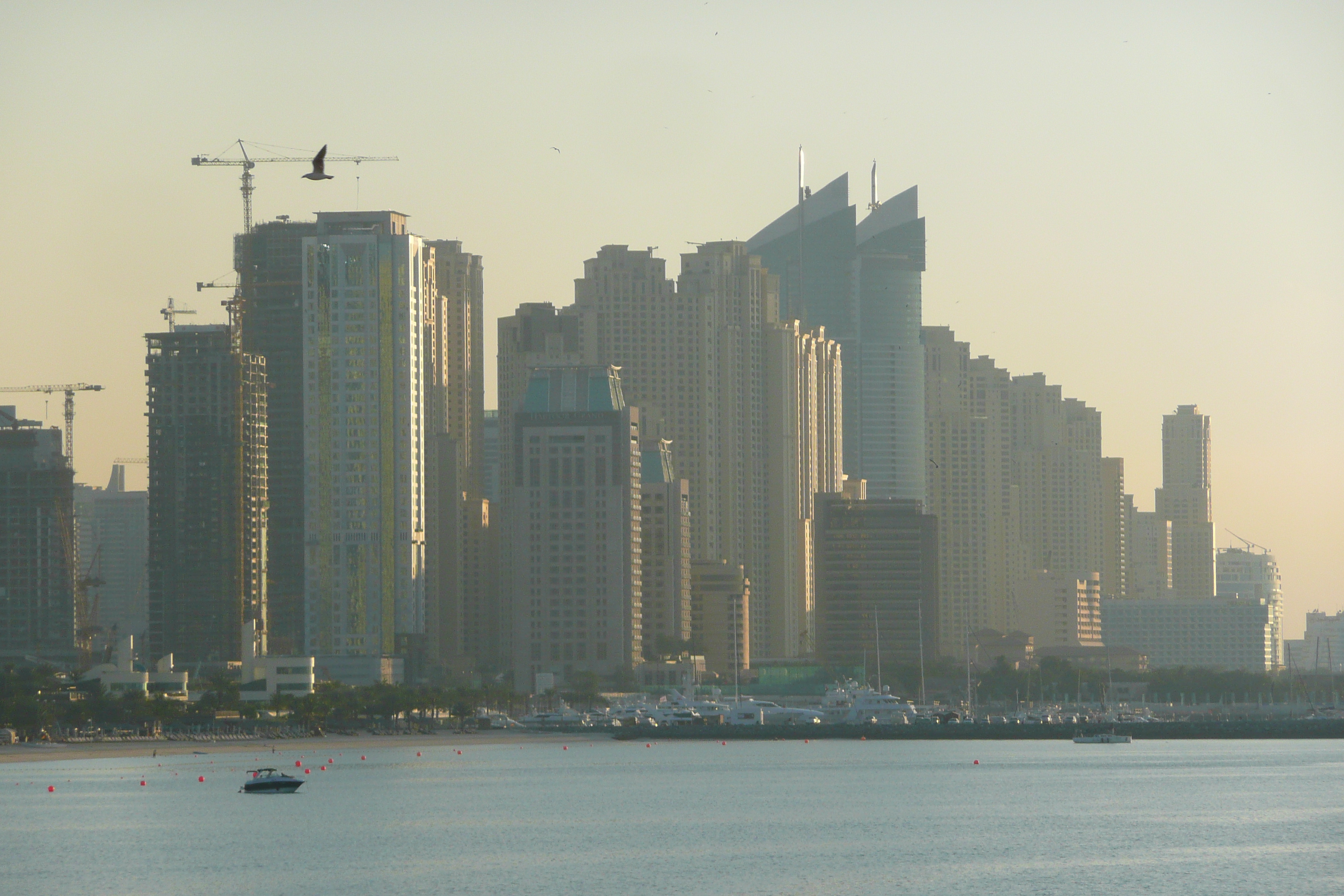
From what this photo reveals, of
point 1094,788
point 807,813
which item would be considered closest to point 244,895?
point 807,813

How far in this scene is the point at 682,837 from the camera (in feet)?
456

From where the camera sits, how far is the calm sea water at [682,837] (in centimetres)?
11656

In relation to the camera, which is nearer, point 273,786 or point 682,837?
point 682,837

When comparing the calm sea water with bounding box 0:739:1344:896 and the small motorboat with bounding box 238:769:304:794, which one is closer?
the calm sea water with bounding box 0:739:1344:896

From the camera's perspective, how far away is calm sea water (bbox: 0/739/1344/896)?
116562 mm

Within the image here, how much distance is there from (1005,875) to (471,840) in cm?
3589

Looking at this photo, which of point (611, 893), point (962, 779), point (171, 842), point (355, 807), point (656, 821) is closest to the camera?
point (611, 893)

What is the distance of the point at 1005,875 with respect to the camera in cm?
11856

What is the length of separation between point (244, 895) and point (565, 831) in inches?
1327

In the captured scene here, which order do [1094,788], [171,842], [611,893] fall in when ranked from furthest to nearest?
1. [1094,788]
2. [171,842]
3. [611,893]

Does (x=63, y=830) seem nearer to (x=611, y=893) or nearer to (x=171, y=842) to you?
(x=171, y=842)

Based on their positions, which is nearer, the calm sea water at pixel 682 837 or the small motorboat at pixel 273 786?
the calm sea water at pixel 682 837

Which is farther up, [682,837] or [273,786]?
[682,837]

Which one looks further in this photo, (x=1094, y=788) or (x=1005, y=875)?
(x=1094, y=788)
